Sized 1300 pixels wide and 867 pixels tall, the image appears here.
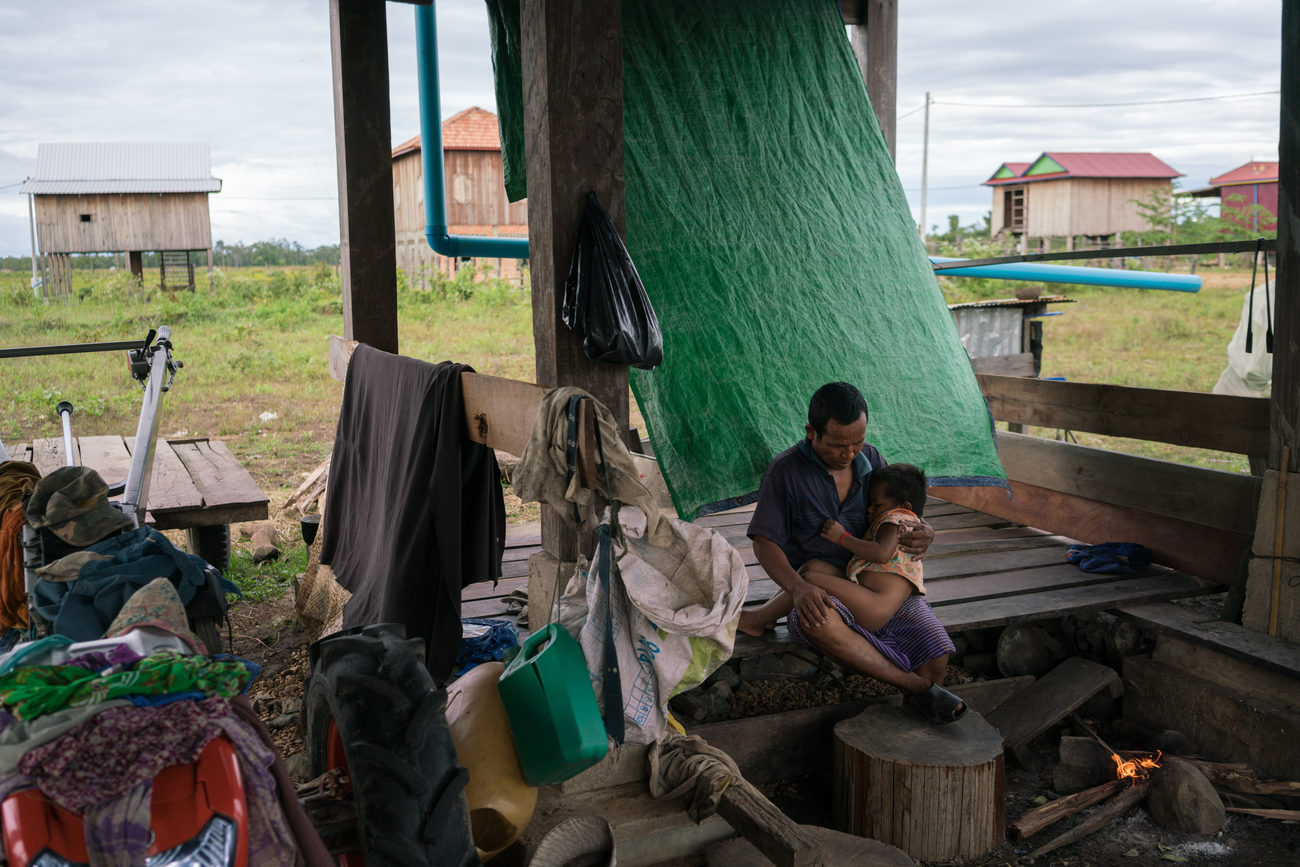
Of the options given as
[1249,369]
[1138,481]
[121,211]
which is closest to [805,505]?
[1138,481]

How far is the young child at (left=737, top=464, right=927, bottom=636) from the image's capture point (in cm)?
354

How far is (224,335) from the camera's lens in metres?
16.0

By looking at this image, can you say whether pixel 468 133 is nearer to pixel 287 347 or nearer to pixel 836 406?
pixel 287 347

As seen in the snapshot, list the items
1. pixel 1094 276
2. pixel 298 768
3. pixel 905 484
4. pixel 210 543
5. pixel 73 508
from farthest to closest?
pixel 210 543
pixel 1094 276
pixel 905 484
pixel 298 768
pixel 73 508

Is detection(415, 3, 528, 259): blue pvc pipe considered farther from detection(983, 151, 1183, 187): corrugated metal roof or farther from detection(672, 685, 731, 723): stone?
detection(983, 151, 1183, 187): corrugated metal roof

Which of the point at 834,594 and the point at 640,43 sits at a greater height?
the point at 640,43

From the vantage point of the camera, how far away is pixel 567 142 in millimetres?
2834

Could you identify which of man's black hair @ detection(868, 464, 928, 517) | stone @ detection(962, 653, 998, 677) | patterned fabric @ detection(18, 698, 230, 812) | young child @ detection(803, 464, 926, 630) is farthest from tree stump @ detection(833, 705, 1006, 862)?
patterned fabric @ detection(18, 698, 230, 812)

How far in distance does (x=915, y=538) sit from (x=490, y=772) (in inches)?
71.9

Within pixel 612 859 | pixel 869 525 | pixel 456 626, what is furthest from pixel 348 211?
pixel 612 859

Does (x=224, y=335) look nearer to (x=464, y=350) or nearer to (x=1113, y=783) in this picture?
(x=464, y=350)

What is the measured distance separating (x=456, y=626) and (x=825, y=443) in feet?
4.72

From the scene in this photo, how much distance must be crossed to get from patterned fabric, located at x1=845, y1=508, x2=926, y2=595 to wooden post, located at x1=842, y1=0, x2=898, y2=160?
244cm

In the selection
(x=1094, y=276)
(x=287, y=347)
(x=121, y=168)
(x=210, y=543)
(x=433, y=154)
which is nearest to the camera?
(x=433, y=154)
